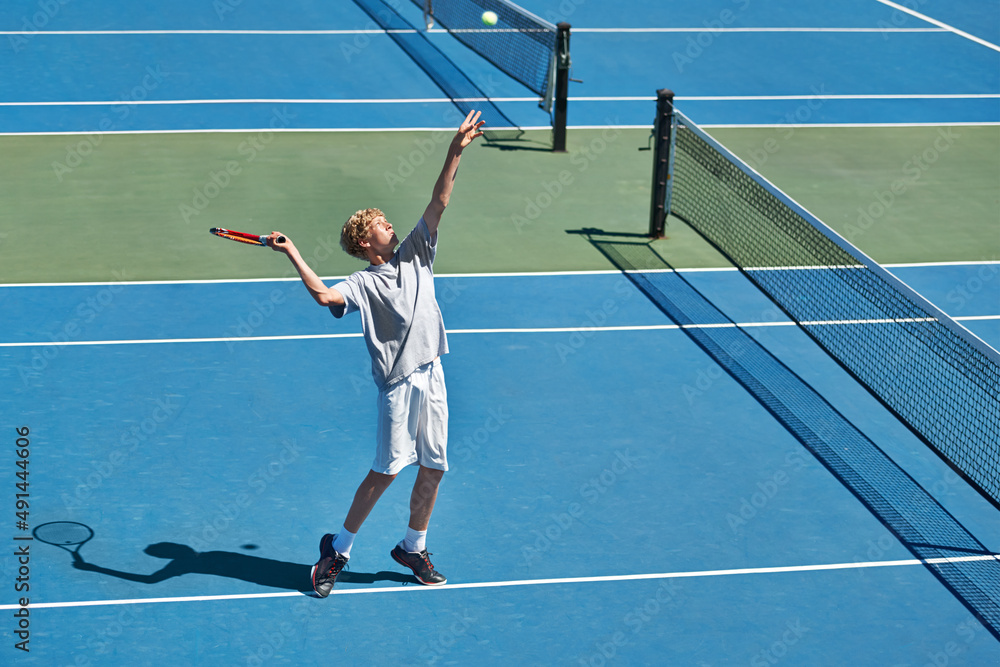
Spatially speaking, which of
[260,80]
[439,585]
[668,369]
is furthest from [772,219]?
[260,80]

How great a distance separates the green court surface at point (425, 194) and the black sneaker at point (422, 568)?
15.2 ft

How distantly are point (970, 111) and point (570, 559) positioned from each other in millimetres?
11789

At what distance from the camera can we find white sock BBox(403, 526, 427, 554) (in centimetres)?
671

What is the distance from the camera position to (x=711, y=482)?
7.88 meters

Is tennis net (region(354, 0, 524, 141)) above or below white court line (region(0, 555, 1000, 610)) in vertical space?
above

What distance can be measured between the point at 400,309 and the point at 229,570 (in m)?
1.93
